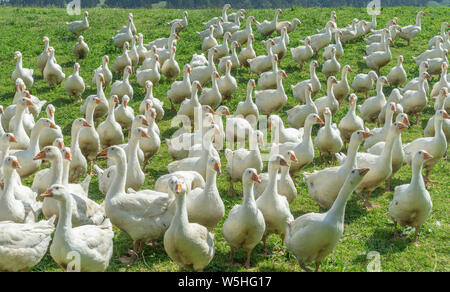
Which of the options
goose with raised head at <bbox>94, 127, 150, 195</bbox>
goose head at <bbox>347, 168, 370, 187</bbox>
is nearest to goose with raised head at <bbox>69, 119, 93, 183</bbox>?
goose with raised head at <bbox>94, 127, 150, 195</bbox>

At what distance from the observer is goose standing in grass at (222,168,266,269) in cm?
739

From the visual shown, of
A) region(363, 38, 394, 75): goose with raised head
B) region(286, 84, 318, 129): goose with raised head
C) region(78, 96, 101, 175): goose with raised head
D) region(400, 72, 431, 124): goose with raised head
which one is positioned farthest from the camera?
region(363, 38, 394, 75): goose with raised head

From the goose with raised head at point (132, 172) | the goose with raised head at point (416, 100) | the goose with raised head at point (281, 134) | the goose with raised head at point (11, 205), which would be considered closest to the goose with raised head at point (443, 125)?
the goose with raised head at point (416, 100)

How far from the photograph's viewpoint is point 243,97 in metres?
16.3

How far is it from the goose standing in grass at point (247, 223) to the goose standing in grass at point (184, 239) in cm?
45

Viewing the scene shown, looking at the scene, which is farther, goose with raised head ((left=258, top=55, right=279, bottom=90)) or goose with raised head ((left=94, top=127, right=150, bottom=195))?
goose with raised head ((left=258, top=55, right=279, bottom=90))

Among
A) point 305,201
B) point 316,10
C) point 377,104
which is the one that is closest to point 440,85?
point 377,104

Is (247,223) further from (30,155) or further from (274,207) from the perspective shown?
(30,155)

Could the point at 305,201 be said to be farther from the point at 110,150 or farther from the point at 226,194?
the point at 110,150

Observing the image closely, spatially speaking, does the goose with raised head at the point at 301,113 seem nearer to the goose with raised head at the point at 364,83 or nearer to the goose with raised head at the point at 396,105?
the goose with raised head at the point at 396,105

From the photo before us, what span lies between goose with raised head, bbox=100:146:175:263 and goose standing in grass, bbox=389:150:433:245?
364 cm

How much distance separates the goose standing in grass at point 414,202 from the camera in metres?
8.31

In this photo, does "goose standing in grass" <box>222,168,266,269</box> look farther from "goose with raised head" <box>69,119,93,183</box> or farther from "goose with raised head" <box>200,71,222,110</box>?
"goose with raised head" <box>200,71,222,110</box>

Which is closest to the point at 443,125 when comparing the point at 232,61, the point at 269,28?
the point at 232,61
